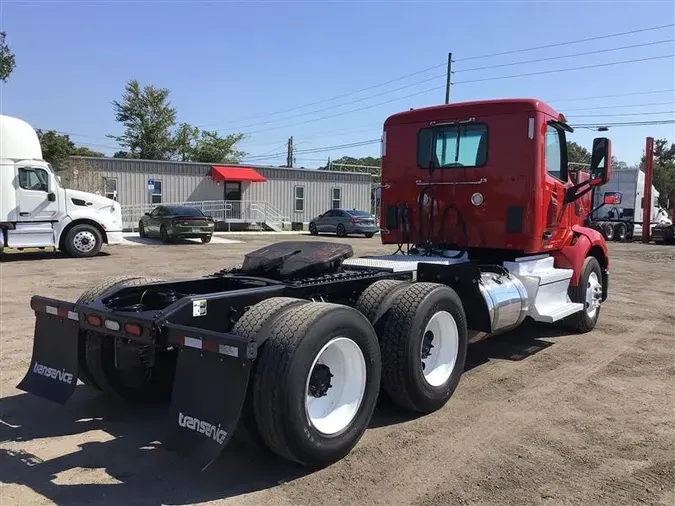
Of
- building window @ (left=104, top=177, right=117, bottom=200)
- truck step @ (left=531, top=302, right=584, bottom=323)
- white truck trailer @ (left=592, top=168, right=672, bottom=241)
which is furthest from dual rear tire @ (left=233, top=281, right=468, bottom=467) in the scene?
white truck trailer @ (left=592, top=168, right=672, bottom=241)

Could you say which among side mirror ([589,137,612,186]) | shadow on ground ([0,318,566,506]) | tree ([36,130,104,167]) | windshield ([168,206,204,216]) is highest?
tree ([36,130,104,167])

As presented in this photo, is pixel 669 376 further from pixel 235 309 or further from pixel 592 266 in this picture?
pixel 235 309

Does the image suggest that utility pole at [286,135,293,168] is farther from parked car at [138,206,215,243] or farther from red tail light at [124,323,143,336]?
red tail light at [124,323,143,336]

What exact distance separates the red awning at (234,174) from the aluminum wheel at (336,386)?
93.7 ft

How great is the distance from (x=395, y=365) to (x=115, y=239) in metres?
15.0

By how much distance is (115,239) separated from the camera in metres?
17.6

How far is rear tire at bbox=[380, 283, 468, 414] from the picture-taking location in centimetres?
449

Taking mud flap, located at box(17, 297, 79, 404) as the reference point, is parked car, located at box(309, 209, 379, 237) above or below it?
above

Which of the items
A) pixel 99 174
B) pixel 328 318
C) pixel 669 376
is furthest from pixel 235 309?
pixel 99 174

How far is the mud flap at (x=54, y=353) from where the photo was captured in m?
4.24

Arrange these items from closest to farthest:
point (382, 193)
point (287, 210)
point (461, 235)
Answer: point (461, 235), point (382, 193), point (287, 210)

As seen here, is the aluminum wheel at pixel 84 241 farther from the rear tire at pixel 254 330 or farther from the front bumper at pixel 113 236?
the rear tire at pixel 254 330

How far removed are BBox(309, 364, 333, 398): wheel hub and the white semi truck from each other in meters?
14.6

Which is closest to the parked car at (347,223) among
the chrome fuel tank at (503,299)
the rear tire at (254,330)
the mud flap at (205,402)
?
the chrome fuel tank at (503,299)
